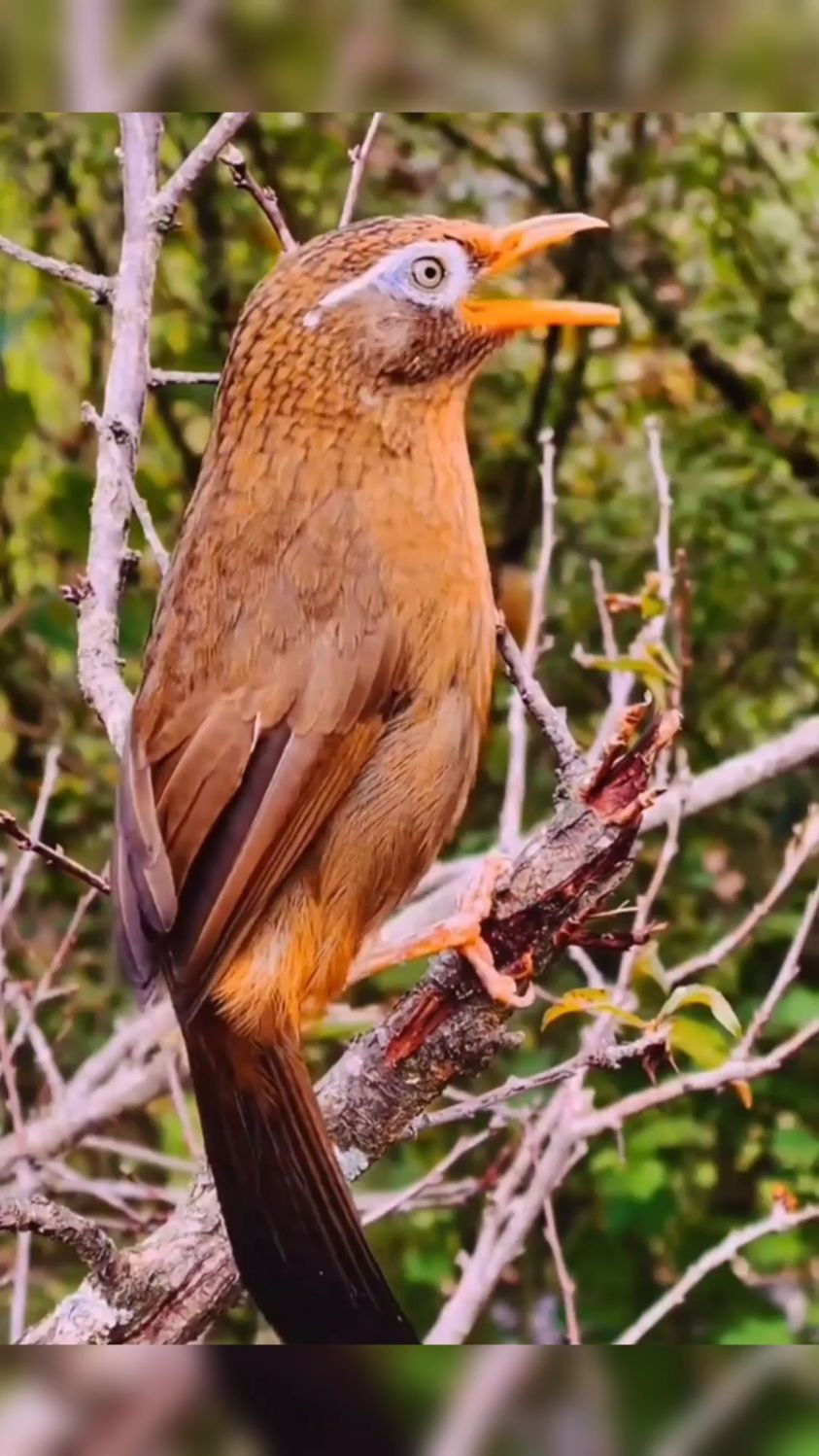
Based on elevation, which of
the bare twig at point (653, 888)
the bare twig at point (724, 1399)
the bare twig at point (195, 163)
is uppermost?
the bare twig at point (195, 163)

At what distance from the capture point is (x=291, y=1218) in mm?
1146

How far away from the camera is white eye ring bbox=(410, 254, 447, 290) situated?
122 cm

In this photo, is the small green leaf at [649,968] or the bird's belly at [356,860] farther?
the small green leaf at [649,968]

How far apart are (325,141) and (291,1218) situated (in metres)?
0.88

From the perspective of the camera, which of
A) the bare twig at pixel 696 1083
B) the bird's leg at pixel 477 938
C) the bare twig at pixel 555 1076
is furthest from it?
the bare twig at pixel 696 1083

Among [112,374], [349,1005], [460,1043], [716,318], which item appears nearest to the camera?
[460,1043]

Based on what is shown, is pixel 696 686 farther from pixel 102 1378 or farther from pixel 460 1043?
pixel 102 1378

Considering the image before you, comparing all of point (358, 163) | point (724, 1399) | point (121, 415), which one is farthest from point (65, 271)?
point (724, 1399)

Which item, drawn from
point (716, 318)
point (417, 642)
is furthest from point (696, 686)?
point (417, 642)

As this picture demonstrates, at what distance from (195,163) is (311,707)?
51 cm

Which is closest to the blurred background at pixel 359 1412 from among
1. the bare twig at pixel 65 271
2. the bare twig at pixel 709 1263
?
the bare twig at pixel 709 1263

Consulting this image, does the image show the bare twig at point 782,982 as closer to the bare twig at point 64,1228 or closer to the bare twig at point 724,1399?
the bare twig at point 724,1399

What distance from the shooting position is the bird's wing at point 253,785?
116cm

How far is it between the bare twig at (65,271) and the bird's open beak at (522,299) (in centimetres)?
36
